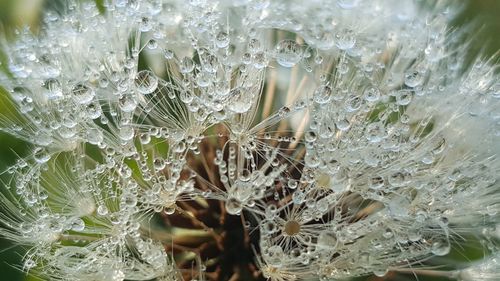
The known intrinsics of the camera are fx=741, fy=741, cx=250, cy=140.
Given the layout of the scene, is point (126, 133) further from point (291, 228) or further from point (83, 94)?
point (291, 228)

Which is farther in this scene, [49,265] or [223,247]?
[223,247]

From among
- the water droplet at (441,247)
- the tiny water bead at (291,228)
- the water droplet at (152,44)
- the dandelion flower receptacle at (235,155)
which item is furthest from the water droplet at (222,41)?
the water droplet at (441,247)

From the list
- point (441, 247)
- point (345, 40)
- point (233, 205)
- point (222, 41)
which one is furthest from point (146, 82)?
point (441, 247)

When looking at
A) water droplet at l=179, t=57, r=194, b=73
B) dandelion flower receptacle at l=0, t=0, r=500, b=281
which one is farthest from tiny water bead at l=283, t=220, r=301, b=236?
water droplet at l=179, t=57, r=194, b=73

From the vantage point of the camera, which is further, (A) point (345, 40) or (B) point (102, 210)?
(A) point (345, 40)

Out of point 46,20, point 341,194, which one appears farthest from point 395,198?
point 46,20

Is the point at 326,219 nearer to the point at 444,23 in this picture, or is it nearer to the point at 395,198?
the point at 395,198

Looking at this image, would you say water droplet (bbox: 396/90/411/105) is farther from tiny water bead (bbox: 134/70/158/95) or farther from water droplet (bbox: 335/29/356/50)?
tiny water bead (bbox: 134/70/158/95)
